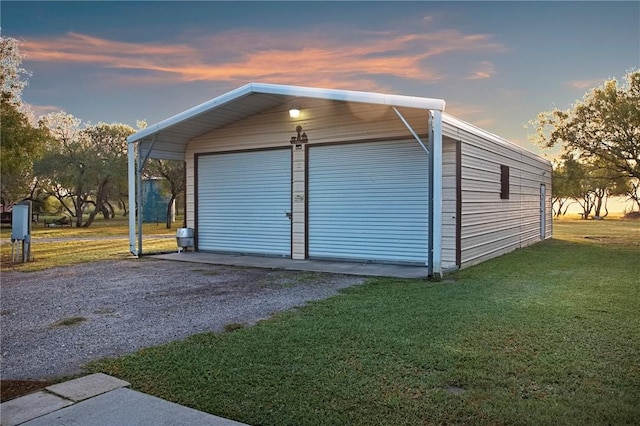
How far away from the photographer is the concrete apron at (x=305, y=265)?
786 cm

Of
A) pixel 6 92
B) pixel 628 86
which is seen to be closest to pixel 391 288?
pixel 6 92

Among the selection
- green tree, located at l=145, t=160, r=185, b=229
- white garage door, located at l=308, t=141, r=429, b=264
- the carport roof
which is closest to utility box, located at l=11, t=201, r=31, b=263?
the carport roof

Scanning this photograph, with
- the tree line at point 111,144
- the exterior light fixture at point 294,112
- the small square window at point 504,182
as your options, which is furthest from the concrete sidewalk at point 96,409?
the tree line at point 111,144

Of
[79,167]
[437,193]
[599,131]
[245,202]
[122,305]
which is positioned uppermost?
[599,131]

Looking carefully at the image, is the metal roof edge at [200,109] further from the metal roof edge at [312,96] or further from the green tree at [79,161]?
the green tree at [79,161]

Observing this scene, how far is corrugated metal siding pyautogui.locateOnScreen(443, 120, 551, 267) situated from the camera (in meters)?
8.66

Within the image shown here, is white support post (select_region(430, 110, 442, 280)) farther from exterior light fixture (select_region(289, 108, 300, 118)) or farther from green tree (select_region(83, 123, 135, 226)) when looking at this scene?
green tree (select_region(83, 123, 135, 226))

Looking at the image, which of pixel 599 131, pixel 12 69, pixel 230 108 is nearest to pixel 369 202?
pixel 230 108

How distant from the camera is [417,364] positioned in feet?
11.0

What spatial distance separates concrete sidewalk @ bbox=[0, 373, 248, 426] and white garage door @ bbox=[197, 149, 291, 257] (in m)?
7.31

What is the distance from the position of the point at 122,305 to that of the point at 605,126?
17099 millimetres

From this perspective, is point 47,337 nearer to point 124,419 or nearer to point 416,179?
point 124,419

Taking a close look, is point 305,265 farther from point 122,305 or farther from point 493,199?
point 493,199

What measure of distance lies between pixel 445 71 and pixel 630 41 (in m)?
4.98
